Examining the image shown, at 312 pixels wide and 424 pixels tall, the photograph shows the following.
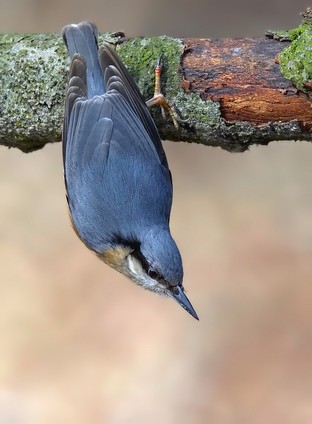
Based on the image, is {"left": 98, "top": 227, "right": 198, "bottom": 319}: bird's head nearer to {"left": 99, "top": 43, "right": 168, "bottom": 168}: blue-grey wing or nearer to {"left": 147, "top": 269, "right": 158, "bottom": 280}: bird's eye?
{"left": 147, "top": 269, "right": 158, "bottom": 280}: bird's eye

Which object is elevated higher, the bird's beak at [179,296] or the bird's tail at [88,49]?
the bird's tail at [88,49]

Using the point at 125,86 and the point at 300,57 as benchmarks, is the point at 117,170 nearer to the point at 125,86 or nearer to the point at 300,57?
the point at 125,86

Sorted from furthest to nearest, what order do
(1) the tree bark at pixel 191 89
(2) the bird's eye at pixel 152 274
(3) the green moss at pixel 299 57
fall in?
(2) the bird's eye at pixel 152 274 → (1) the tree bark at pixel 191 89 → (3) the green moss at pixel 299 57

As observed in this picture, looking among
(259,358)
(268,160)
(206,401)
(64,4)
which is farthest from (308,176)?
(64,4)

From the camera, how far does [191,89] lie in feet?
10.6

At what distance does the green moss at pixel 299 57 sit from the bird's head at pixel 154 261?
2.36 feet

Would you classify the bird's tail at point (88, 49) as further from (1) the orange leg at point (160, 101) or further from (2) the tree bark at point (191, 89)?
(1) the orange leg at point (160, 101)

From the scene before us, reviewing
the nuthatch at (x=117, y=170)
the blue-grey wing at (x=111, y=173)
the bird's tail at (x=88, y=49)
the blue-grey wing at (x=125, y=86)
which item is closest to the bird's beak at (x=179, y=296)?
the nuthatch at (x=117, y=170)

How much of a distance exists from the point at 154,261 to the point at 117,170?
363mm

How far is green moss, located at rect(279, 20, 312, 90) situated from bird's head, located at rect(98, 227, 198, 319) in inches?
28.3

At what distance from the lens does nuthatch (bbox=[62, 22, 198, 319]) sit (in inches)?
130

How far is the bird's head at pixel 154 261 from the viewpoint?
3238 millimetres

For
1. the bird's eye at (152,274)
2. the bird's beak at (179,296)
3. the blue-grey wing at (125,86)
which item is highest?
the blue-grey wing at (125,86)

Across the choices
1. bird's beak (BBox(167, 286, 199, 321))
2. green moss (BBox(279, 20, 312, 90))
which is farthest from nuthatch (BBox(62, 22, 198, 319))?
green moss (BBox(279, 20, 312, 90))
